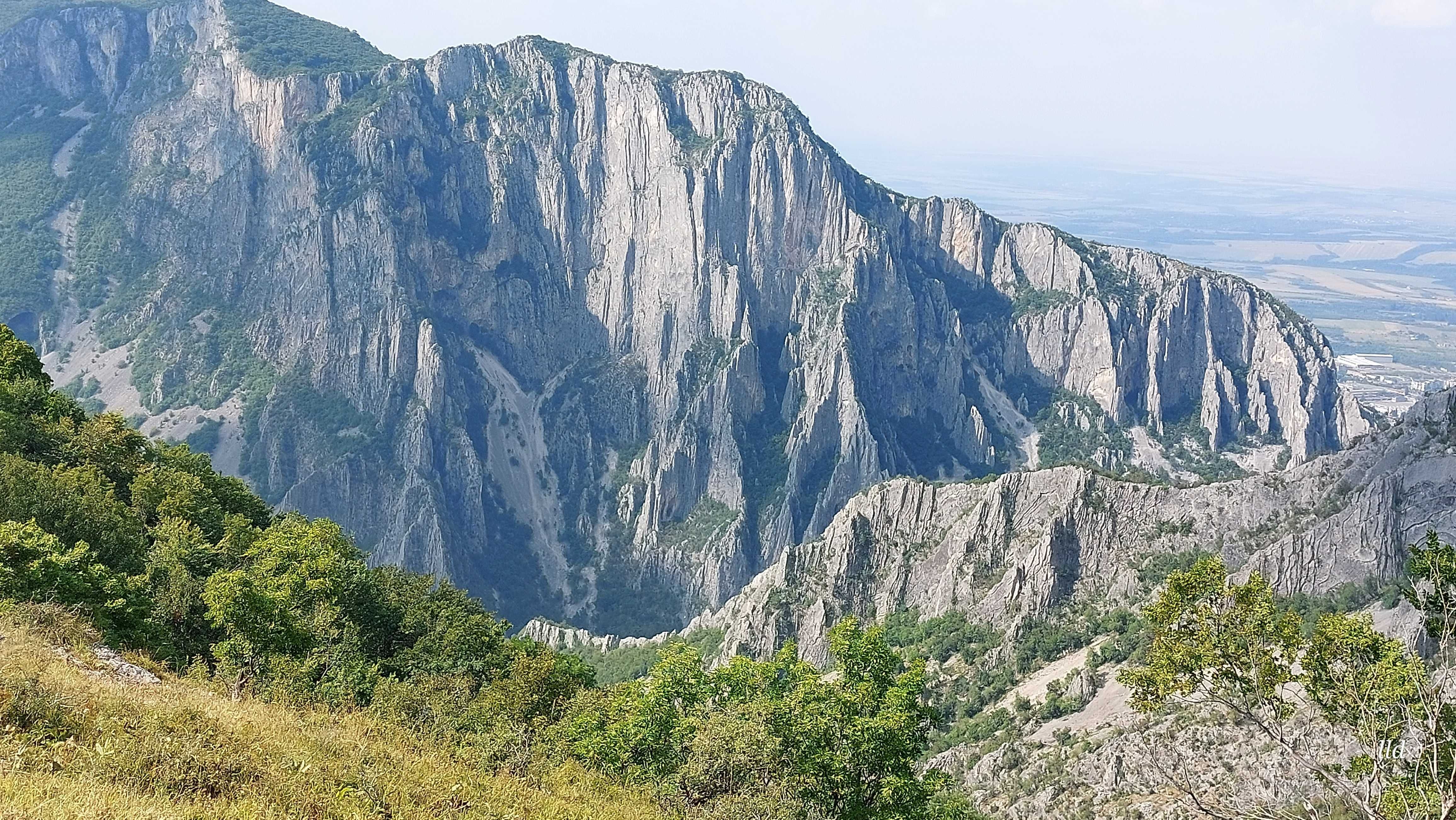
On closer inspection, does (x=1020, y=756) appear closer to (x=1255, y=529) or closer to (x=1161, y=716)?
(x=1161, y=716)

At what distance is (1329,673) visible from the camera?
2167 centimetres

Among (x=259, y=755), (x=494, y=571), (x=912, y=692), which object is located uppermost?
(x=259, y=755)

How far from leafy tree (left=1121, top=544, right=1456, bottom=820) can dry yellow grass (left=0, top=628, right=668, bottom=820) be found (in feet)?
44.5

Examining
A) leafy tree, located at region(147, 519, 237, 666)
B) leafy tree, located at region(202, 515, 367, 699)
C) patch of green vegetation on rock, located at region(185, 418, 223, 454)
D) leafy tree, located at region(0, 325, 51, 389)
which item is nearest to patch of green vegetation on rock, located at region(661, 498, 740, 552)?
patch of green vegetation on rock, located at region(185, 418, 223, 454)

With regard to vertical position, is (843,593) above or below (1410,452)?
below

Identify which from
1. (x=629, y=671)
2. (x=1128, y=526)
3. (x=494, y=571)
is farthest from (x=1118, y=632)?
(x=494, y=571)

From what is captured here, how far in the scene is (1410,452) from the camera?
77.8 meters

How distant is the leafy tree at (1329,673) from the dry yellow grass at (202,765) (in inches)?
535

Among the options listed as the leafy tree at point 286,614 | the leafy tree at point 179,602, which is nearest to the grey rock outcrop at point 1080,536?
the leafy tree at point 286,614

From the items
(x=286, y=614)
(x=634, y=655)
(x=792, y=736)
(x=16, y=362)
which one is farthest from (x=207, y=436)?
(x=792, y=736)

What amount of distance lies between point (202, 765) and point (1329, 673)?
23622 mm

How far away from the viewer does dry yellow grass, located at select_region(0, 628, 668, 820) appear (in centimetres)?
1441

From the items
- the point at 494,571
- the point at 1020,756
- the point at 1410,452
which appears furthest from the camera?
the point at 494,571

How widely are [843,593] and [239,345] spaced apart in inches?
5720
